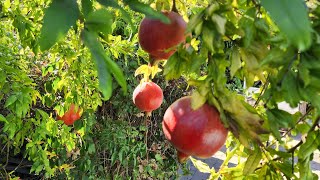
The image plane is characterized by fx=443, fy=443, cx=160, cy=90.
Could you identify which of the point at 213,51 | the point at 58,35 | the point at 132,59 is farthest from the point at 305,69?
the point at 132,59

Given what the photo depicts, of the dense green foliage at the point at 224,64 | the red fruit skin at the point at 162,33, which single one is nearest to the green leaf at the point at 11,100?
the dense green foliage at the point at 224,64

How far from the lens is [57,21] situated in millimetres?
342

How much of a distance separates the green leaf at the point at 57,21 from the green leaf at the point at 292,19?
155 millimetres

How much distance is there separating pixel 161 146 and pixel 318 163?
2526mm

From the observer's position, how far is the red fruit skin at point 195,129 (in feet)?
2.05

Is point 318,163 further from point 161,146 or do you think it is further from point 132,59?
point 132,59

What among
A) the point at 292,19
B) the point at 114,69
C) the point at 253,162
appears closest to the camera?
the point at 292,19

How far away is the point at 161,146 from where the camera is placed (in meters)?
2.91

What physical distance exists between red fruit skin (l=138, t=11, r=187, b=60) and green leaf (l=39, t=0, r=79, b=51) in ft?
1.28

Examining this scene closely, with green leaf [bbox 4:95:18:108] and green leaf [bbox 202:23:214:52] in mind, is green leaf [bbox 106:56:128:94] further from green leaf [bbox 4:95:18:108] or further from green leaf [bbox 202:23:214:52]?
green leaf [bbox 4:95:18:108]

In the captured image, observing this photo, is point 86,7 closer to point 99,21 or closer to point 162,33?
point 99,21

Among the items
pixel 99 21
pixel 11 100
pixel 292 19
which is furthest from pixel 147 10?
pixel 11 100

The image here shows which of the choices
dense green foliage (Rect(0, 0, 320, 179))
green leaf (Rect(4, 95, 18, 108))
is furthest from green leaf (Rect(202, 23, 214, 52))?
green leaf (Rect(4, 95, 18, 108))

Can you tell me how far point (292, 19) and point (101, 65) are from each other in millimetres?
153
